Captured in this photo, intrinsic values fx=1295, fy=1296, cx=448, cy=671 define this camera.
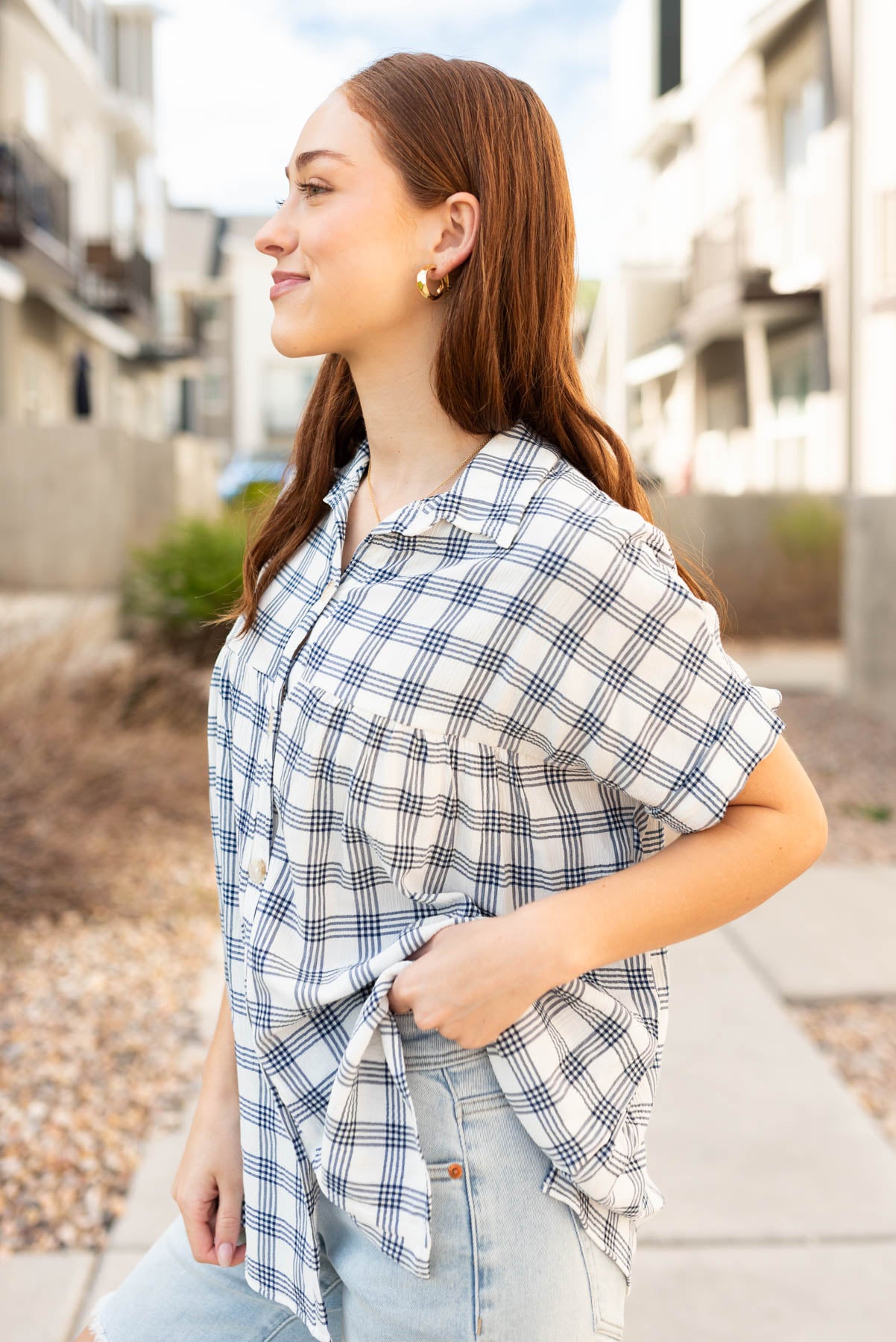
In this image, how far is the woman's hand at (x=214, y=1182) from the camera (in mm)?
1409

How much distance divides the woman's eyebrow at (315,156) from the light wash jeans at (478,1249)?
84 cm

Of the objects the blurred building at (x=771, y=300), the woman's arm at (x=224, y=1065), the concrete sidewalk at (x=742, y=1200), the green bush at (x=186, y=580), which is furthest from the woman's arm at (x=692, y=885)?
the blurred building at (x=771, y=300)

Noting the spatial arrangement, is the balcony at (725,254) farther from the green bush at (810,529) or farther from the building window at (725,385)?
the green bush at (810,529)

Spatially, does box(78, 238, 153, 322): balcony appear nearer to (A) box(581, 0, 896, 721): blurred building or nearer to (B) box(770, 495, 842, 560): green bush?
(A) box(581, 0, 896, 721): blurred building

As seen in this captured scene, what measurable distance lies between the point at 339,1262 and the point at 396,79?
3.84 ft

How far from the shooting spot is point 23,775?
14.9 ft

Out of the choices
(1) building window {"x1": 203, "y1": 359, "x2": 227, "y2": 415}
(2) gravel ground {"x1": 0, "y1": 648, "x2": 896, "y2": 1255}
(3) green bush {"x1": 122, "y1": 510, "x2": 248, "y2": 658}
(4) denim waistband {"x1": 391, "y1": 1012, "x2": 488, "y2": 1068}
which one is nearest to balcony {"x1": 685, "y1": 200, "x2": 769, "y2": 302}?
(3) green bush {"x1": 122, "y1": 510, "x2": 248, "y2": 658}

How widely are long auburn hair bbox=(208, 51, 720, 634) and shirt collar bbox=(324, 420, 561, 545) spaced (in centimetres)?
4

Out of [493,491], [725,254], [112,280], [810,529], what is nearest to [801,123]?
[725,254]

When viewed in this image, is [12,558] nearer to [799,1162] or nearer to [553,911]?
[799,1162]

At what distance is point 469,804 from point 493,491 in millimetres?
305

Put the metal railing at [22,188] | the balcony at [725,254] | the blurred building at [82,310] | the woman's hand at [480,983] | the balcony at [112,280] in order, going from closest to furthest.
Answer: the woman's hand at [480,983], the blurred building at [82,310], the balcony at [725,254], the metal railing at [22,188], the balcony at [112,280]

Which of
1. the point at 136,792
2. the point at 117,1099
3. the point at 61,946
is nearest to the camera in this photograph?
the point at 117,1099

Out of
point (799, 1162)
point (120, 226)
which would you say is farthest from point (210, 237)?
point (799, 1162)
